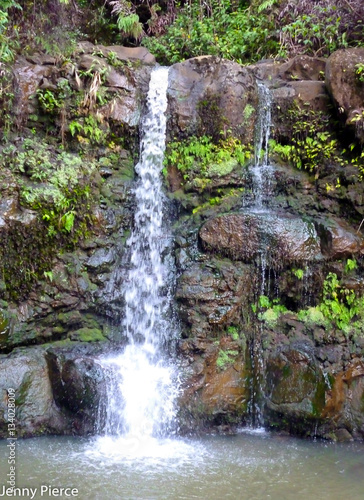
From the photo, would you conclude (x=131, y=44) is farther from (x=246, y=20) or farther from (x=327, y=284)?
(x=327, y=284)

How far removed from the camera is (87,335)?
7.44m

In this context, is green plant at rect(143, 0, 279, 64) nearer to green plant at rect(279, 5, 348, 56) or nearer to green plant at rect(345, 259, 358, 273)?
green plant at rect(279, 5, 348, 56)

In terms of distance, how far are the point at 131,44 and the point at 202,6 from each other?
2235mm

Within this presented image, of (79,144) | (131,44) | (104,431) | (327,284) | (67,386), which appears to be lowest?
(104,431)

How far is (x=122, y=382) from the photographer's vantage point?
6.59 metres

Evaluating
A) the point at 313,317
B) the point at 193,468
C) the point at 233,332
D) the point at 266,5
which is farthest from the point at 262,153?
the point at 193,468

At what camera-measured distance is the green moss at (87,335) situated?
736 centimetres

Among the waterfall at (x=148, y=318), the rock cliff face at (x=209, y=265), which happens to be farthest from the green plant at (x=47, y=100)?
the waterfall at (x=148, y=318)

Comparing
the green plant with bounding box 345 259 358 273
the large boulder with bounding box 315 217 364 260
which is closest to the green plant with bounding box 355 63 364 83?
the large boulder with bounding box 315 217 364 260

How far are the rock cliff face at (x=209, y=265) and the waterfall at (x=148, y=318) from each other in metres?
0.20

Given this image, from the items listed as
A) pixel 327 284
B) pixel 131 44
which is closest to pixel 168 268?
pixel 327 284

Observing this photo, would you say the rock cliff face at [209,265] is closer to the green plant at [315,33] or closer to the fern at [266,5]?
the green plant at [315,33]

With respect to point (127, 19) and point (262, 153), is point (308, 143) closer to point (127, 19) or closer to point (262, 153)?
point (262, 153)

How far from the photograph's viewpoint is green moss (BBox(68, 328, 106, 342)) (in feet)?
24.1
